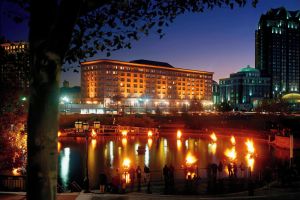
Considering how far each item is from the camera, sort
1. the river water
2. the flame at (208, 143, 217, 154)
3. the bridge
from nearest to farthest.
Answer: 1. the river water
2. the flame at (208, 143, 217, 154)
3. the bridge

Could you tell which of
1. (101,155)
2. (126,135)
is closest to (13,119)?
(101,155)

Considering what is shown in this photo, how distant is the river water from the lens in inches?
1478

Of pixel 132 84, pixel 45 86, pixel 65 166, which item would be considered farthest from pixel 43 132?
pixel 132 84

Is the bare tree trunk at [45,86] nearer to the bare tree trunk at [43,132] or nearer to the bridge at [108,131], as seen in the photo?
the bare tree trunk at [43,132]

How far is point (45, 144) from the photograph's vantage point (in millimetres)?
5191

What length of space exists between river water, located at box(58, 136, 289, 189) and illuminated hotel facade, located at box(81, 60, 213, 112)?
10105 cm

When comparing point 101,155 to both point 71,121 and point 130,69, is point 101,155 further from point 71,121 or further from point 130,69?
point 130,69

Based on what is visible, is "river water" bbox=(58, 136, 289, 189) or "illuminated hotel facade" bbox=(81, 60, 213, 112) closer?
"river water" bbox=(58, 136, 289, 189)

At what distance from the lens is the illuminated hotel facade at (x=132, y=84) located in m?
167

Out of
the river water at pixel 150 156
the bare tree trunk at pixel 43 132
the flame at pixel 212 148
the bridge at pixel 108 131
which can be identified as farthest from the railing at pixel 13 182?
the bridge at pixel 108 131

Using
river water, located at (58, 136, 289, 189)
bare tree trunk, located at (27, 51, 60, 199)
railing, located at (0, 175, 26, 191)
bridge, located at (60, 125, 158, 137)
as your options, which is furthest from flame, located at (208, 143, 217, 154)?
bare tree trunk, located at (27, 51, 60, 199)

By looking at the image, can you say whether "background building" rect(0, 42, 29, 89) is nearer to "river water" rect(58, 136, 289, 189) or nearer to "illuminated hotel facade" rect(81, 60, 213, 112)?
"river water" rect(58, 136, 289, 189)

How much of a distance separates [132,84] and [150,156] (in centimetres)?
12936

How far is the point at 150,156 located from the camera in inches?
1911
